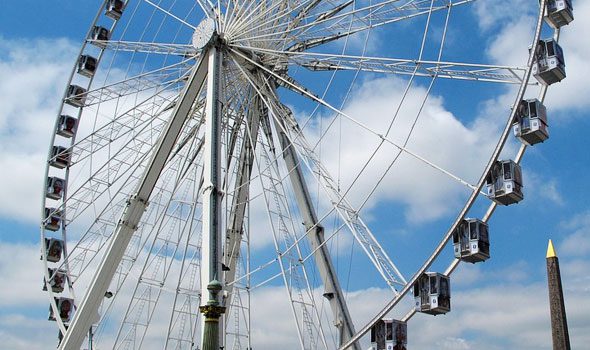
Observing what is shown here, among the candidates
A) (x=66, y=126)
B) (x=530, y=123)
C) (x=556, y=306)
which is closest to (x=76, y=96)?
(x=66, y=126)

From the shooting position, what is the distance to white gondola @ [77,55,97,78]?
32.3 metres

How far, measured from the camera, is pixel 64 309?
2961cm

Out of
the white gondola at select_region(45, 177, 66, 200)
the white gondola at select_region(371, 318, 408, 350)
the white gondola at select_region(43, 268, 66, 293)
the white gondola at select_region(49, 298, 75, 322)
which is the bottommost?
the white gondola at select_region(371, 318, 408, 350)

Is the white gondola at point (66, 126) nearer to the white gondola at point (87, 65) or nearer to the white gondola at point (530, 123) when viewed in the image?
the white gondola at point (87, 65)

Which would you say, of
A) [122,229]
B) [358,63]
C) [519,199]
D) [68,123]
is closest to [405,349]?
[519,199]

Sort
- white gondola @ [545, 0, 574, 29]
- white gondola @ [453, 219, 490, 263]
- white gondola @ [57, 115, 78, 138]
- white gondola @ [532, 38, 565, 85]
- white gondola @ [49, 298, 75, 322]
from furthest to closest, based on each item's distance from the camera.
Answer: white gondola @ [57, 115, 78, 138]
white gondola @ [49, 298, 75, 322]
white gondola @ [545, 0, 574, 29]
white gondola @ [532, 38, 565, 85]
white gondola @ [453, 219, 490, 263]

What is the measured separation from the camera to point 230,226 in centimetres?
2783

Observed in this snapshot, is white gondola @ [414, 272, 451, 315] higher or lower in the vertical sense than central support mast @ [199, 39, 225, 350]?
lower

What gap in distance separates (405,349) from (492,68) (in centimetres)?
780

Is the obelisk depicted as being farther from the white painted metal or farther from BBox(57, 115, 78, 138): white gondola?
BBox(57, 115, 78, 138): white gondola

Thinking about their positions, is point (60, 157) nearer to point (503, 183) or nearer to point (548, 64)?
point (503, 183)

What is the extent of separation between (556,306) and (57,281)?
78.3 ft

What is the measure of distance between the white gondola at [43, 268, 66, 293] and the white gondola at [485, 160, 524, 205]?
1820cm

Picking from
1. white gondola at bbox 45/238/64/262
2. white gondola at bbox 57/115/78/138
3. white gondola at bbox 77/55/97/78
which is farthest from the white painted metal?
white gondola at bbox 77/55/97/78
